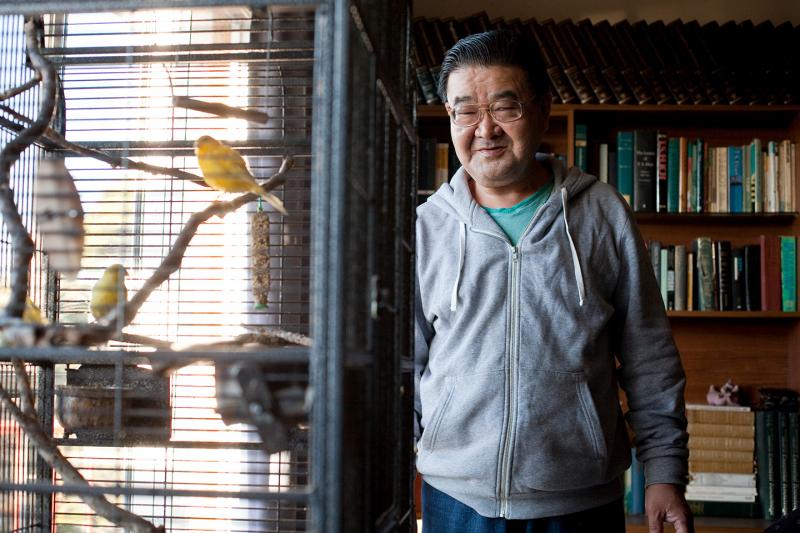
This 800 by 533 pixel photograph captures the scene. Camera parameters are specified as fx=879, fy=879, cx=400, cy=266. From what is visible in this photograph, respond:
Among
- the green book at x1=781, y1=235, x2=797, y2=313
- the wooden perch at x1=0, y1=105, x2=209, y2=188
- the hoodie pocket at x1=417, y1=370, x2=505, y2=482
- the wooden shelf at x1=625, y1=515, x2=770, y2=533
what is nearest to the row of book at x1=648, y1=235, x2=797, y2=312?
the green book at x1=781, y1=235, x2=797, y2=313

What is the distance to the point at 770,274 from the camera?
2793mm

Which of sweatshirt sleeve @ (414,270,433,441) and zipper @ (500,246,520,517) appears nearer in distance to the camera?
zipper @ (500,246,520,517)

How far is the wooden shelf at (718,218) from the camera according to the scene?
2809mm

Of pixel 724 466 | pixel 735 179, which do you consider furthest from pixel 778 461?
pixel 735 179

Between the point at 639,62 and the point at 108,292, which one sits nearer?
the point at 108,292

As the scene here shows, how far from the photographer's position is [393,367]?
107 centimetres

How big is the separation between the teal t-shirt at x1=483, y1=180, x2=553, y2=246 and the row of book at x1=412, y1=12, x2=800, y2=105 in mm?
1371

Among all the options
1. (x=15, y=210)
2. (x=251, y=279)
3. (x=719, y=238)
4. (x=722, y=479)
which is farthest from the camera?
(x=719, y=238)

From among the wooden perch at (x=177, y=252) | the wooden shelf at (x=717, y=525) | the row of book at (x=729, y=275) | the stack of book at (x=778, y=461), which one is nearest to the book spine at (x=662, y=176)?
the row of book at (x=729, y=275)

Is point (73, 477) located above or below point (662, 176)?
below

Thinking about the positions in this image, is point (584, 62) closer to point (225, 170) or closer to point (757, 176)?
point (757, 176)

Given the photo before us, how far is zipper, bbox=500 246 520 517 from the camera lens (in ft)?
4.40

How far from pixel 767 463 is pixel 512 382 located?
1.71 meters

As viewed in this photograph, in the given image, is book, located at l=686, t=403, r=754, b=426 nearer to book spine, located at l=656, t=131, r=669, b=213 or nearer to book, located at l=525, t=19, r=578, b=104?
book spine, located at l=656, t=131, r=669, b=213
